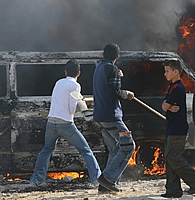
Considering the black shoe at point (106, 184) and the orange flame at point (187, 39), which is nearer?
the black shoe at point (106, 184)

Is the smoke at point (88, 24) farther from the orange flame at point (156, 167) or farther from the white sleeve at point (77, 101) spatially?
the white sleeve at point (77, 101)

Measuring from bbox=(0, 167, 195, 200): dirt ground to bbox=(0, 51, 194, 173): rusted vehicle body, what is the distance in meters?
0.26

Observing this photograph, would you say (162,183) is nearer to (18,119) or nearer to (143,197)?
(143,197)

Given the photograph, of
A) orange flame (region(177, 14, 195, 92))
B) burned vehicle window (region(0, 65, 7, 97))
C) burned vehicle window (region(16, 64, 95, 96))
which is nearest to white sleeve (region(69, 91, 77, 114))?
burned vehicle window (region(16, 64, 95, 96))

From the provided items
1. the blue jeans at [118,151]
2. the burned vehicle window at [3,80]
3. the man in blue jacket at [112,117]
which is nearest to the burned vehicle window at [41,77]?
the burned vehicle window at [3,80]

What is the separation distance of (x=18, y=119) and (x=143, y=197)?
2398 millimetres

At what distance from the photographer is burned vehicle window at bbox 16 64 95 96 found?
697cm

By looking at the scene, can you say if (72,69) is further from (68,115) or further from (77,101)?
(68,115)

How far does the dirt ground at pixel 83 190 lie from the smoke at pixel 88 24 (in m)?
6.30

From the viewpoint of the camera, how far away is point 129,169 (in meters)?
7.08

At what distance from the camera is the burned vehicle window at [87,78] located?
23.4 feet

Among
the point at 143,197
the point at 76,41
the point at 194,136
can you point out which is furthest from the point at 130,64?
the point at 76,41

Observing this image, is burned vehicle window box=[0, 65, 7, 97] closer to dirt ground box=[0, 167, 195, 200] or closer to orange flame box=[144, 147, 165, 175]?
dirt ground box=[0, 167, 195, 200]

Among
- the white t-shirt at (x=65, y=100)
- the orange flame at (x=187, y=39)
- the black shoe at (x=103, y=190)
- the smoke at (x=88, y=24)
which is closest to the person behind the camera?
the black shoe at (x=103, y=190)
